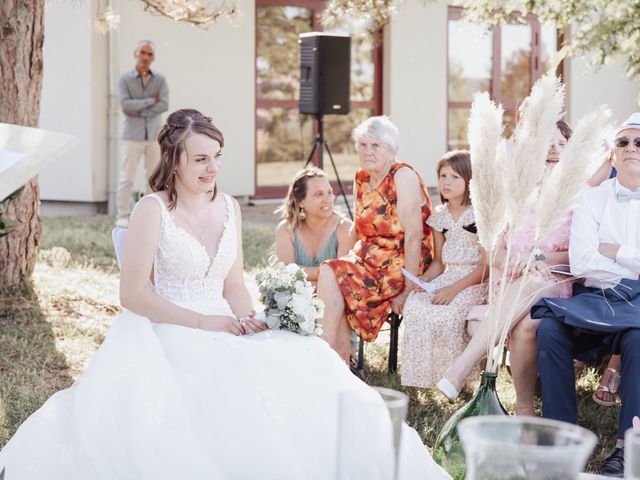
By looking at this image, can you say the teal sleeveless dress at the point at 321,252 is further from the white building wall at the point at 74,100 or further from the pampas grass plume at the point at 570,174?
the white building wall at the point at 74,100

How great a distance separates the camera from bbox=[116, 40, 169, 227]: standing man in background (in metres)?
10.8

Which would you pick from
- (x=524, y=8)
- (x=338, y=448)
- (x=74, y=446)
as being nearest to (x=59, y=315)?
(x=74, y=446)

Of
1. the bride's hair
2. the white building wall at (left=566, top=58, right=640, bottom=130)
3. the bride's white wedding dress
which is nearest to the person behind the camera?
the bride's white wedding dress

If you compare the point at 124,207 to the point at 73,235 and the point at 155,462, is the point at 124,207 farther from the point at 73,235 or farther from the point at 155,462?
the point at 155,462

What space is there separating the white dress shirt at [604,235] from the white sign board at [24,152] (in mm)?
2104

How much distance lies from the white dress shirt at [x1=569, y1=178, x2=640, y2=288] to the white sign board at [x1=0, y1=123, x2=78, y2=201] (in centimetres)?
210

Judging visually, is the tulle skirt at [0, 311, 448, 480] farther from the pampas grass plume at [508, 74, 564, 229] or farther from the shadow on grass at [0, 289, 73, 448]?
the shadow on grass at [0, 289, 73, 448]

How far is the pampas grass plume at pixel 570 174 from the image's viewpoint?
248 cm

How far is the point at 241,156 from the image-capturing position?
43.4 ft

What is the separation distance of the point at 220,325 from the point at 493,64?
13.2 metres

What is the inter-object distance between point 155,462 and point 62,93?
9.77m

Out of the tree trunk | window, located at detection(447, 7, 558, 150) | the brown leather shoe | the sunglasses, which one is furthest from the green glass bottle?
window, located at detection(447, 7, 558, 150)

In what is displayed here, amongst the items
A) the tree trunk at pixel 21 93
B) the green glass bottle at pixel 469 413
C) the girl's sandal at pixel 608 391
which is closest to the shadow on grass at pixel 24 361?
the tree trunk at pixel 21 93

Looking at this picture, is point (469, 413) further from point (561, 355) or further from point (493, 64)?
point (493, 64)
